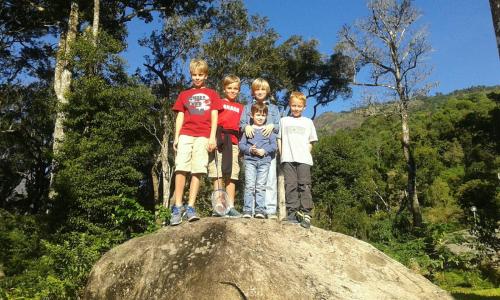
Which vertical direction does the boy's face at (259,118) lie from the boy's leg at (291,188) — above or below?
above

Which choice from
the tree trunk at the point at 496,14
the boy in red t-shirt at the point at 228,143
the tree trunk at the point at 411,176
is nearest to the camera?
the tree trunk at the point at 496,14

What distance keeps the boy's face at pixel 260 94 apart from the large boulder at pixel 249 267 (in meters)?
1.51

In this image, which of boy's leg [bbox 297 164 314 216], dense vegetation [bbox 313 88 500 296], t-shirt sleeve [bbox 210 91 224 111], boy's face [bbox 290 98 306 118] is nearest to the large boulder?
boy's leg [bbox 297 164 314 216]

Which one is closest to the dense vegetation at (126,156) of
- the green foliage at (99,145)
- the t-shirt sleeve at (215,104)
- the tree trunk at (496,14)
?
the green foliage at (99,145)

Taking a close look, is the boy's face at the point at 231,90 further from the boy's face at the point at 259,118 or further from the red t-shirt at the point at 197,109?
the boy's face at the point at 259,118

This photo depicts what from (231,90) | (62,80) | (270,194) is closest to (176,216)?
(270,194)

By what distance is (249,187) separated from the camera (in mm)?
4730

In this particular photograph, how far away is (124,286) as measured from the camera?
386 cm

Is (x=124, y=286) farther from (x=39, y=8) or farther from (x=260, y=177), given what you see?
(x=39, y=8)

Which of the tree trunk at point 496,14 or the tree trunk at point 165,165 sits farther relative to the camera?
the tree trunk at point 165,165

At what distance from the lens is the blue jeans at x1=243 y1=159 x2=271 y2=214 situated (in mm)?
4707

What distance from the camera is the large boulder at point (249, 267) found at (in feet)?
10.9

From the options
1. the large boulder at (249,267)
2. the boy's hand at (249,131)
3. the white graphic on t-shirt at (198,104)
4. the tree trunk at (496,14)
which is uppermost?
the tree trunk at (496,14)

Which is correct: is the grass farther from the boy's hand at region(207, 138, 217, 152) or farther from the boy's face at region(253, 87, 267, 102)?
the boy's hand at region(207, 138, 217, 152)
